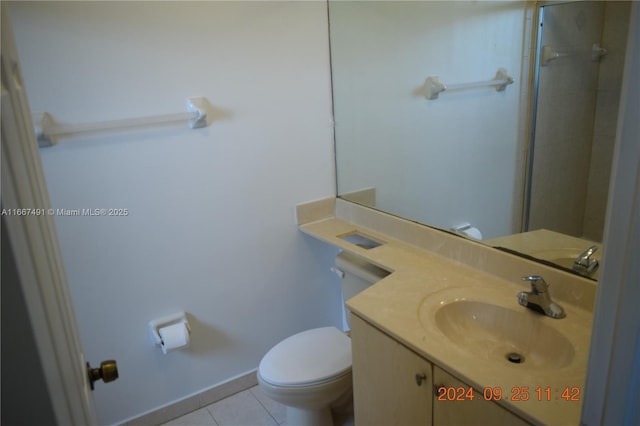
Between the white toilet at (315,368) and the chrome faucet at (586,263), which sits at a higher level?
the chrome faucet at (586,263)

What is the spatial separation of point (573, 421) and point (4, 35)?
122cm

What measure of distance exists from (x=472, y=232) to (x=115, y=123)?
4.86 ft

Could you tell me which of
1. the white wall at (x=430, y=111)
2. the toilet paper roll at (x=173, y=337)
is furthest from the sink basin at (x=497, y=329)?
the toilet paper roll at (x=173, y=337)

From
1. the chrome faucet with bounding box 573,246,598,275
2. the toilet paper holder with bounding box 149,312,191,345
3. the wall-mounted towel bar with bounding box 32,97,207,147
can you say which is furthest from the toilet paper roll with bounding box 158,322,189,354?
the chrome faucet with bounding box 573,246,598,275

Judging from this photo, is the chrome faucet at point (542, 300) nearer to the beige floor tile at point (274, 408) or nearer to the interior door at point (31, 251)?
the interior door at point (31, 251)

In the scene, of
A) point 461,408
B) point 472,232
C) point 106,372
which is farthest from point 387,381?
point 106,372

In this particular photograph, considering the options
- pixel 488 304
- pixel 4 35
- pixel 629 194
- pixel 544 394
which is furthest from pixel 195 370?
pixel 629 194

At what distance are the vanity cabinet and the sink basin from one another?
12 centimetres

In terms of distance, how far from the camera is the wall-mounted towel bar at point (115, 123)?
1.51 meters

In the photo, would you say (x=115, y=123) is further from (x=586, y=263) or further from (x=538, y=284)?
(x=586, y=263)

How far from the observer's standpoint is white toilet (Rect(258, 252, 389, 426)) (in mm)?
1680

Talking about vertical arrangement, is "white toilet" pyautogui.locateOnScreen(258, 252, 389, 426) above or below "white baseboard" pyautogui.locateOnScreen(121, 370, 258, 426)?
above

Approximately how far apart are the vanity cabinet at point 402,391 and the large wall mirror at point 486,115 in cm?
57

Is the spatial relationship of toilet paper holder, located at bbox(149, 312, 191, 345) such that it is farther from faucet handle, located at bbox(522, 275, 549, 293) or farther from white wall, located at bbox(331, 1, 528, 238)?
faucet handle, located at bbox(522, 275, 549, 293)
